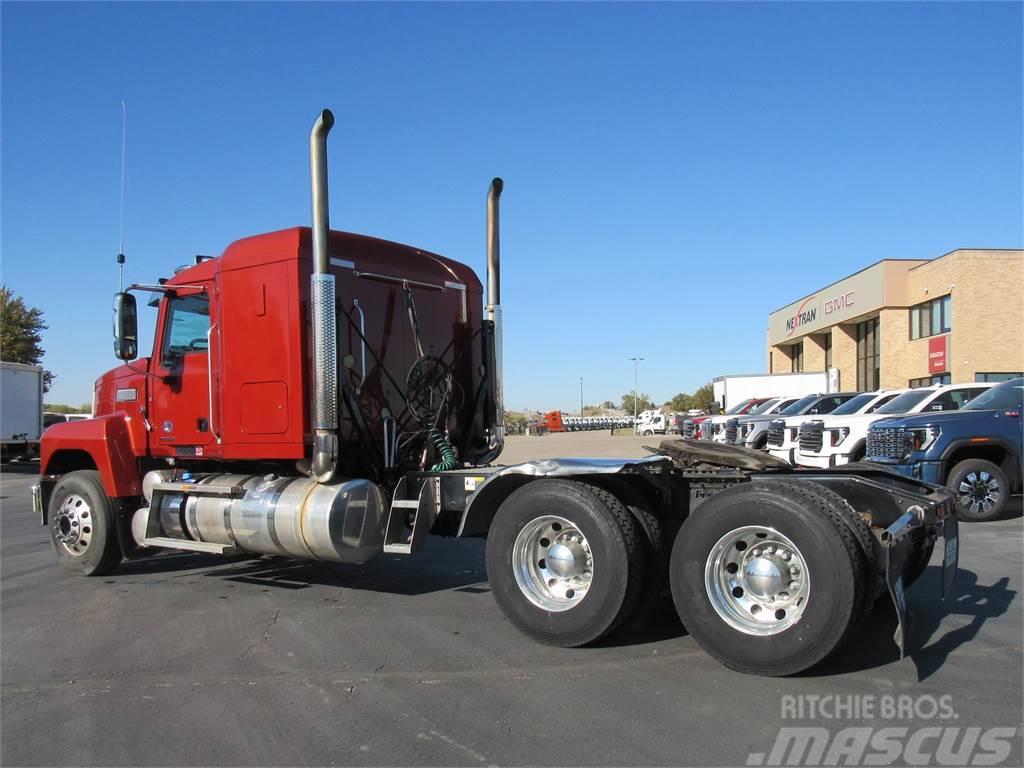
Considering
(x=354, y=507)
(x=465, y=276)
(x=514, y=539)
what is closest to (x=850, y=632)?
(x=514, y=539)

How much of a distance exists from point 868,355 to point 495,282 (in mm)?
37348

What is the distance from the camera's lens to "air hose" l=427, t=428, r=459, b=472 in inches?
260

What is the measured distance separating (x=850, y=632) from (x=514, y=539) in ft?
6.80

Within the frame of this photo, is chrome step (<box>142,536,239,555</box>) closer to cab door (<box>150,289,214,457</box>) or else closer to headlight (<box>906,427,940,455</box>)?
cab door (<box>150,289,214,457</box>)

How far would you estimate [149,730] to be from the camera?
3.90 meters

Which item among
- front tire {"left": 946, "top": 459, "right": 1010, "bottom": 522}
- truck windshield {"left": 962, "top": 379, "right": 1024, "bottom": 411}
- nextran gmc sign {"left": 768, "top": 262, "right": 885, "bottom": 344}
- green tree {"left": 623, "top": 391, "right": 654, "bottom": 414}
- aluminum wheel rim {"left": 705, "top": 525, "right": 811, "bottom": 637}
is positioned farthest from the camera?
green tree {"left": 623, "top": 391, "right": 654, "bottom": 414}

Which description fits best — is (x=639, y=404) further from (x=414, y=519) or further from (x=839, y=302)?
(x=414, y=519)

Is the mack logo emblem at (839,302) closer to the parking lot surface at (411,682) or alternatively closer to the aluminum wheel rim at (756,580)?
the parking lot surface at (411,682)

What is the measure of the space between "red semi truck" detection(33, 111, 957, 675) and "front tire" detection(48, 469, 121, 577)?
0.07 ft

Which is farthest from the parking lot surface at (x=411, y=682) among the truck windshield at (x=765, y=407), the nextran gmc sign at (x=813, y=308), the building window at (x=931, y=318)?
the nextran gmc sign at (x=813, y=308)

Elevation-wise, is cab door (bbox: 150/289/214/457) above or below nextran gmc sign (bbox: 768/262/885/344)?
below

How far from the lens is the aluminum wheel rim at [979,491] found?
1043cm

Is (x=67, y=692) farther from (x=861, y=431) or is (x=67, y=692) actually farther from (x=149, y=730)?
(x=861, y=431)

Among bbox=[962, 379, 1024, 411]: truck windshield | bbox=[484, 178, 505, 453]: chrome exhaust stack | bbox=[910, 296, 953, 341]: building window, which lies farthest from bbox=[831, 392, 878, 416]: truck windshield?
bbox=[910, 296, 953, 341]: building window
